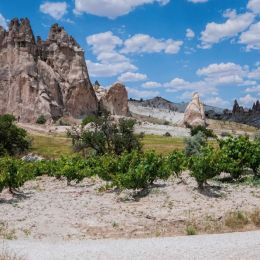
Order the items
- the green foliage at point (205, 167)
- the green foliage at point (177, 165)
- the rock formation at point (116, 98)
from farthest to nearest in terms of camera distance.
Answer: the rock formation at point (116, 98)
the green foliage at point (177, 165)
the green foliage at point (205, 167)

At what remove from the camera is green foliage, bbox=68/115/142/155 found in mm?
57219

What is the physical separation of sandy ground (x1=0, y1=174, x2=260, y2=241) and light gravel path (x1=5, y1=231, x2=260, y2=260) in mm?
3695

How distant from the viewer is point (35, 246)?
14.4 m

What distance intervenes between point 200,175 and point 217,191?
139 cm

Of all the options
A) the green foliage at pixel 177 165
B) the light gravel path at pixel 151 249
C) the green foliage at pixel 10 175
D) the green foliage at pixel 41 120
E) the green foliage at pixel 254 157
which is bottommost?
the light gravel path at pixel 151 249

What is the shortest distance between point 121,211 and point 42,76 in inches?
5447

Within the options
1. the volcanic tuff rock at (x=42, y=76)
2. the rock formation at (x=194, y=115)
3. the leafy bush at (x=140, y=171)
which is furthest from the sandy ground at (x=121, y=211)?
the rock formation at (x=194, y=115)

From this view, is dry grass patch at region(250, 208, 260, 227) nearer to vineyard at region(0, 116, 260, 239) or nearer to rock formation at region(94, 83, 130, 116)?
vineyard at region(0, 116, 260, 239)

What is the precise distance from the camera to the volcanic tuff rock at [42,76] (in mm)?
148750

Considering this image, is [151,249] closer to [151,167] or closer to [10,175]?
[151,167]

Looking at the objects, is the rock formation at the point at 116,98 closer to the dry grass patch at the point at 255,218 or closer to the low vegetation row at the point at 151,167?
the low vegetation row at the point at 151,167

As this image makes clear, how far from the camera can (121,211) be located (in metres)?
22.3

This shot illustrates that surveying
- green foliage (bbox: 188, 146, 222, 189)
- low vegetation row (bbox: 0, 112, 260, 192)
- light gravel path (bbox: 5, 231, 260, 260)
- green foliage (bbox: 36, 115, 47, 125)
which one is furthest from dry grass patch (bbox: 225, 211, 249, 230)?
green foliage (bbox: 36, 115, 47, 125)

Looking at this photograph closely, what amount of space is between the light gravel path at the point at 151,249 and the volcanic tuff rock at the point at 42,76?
13242 centimetres
